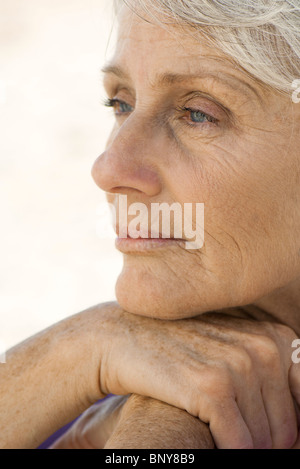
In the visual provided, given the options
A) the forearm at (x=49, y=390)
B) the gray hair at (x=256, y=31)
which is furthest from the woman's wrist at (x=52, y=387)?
the gray hair at (x=256, y=31)

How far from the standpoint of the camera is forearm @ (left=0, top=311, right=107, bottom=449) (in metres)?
1.83

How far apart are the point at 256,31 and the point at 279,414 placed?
3.07 feet

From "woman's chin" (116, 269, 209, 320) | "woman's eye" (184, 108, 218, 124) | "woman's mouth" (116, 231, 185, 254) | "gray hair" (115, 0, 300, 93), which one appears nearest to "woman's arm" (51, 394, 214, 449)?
"woman's chin" (116, 269, 209, 320)

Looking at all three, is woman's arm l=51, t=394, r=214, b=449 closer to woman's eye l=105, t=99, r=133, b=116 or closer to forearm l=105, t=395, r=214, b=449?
forearm l=105, t=395, r=214, b=449

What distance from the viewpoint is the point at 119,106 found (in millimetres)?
2035

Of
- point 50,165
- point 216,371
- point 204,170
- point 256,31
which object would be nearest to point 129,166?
point 204,170

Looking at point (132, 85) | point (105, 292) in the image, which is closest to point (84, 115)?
point (105, 292)

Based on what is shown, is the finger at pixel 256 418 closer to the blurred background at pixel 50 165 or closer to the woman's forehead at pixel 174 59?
the woman's forehead at pixel 174 59

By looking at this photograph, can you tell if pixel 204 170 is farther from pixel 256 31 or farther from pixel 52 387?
pixel 52 387

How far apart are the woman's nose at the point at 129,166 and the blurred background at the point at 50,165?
26.5 inches

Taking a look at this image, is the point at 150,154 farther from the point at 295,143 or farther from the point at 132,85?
the point at 295,143

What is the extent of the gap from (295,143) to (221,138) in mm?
186

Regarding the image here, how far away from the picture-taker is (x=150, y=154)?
1717 millimetres

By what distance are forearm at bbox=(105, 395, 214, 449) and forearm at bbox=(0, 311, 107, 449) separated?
9.1 inches
